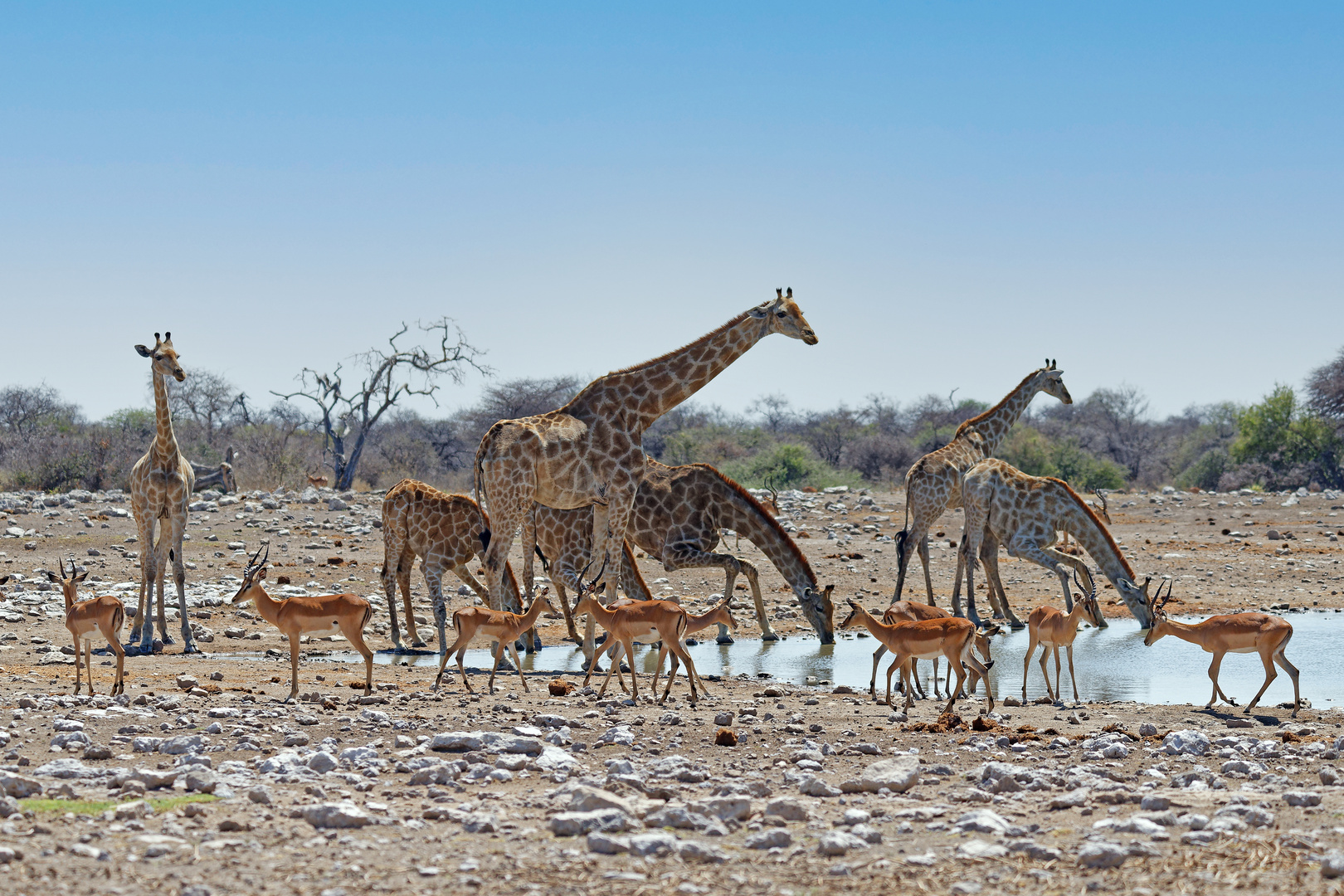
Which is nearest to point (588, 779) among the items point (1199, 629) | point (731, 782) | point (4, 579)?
point (731, 782)

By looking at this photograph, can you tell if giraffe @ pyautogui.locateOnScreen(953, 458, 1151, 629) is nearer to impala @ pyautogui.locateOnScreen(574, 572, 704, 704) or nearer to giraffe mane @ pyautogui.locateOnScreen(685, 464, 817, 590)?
giraffe mane @ pyautogui.locateOnScreen(685, 464, 817, 590)

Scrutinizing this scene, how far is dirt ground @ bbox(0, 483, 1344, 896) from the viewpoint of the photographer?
558 centimetres

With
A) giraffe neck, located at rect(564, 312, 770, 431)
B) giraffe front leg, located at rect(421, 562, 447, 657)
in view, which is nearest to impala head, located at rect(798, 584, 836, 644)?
giraffe neck, located at rect(564, 312, 770, 431)

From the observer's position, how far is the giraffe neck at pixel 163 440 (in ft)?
49.1

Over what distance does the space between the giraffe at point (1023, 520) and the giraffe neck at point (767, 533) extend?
2.48m

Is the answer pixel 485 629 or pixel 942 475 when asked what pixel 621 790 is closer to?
pixel 485 629

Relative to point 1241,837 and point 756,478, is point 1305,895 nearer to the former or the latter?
point 1241,837

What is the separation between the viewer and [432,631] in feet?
56.3

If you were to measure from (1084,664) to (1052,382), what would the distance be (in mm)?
9281

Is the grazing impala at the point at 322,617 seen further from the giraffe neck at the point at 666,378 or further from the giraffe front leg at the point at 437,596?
the giraffe neck at the point at 666,378

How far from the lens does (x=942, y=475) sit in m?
19.7

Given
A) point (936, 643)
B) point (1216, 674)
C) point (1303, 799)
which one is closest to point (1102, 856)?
point (1303, 799)

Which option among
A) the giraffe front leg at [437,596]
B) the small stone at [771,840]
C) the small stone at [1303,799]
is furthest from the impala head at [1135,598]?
the small stone at [771,840]

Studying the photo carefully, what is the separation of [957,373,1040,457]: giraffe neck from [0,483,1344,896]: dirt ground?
10.1 m
